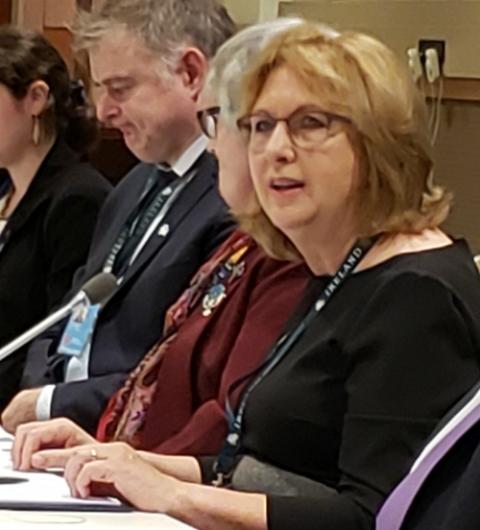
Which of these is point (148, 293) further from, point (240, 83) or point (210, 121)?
point (240, 83)

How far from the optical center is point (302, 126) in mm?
1925

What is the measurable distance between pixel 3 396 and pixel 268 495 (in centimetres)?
141

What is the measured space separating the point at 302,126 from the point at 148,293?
0.74 meters

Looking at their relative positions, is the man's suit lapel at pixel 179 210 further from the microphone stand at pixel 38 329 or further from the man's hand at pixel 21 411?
the man's hand at pixel 21 411

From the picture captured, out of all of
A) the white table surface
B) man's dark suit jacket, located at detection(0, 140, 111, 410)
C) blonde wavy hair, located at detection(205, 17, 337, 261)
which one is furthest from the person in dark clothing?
the white table surface

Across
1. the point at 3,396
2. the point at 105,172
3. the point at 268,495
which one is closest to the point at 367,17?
the point at 105,172

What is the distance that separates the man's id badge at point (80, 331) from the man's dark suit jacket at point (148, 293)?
16mm

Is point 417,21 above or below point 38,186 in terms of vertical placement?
above

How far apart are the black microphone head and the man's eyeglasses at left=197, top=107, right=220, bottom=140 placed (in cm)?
35

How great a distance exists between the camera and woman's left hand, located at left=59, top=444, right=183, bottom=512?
1.76m

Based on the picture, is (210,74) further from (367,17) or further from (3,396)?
(367,17)

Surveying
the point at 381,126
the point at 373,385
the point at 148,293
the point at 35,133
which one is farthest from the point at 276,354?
the point at 35,133

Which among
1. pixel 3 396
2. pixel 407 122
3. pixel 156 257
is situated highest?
pixel 407 122

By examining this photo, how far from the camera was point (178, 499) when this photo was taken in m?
1.76
